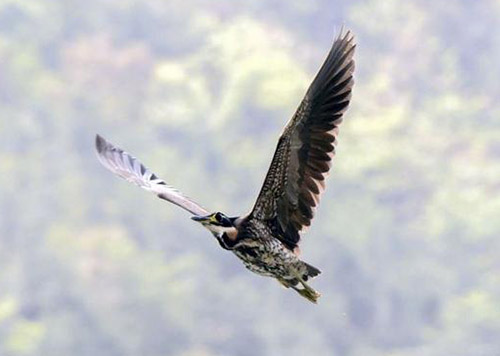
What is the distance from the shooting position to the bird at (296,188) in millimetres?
8023

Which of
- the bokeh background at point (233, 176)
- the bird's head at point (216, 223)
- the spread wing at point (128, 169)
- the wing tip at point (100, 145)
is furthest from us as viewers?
the bokeh background at point (233, 176)

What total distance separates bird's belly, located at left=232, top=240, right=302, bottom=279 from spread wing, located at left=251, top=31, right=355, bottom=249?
0.14m

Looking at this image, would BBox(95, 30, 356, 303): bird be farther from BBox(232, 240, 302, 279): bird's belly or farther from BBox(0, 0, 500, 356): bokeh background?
BBox(0, 0, 500, 356): bokeh background

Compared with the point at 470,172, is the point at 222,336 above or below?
below

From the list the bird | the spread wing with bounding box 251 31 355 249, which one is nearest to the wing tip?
the bird

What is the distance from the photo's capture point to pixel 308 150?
26.8ft

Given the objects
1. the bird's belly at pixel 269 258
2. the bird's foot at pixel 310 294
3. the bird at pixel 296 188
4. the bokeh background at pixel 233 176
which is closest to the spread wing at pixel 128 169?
the bird at pixel 296 188

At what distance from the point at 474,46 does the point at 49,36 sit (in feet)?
47.8

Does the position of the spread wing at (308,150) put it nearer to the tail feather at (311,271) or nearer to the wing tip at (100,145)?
the tail feather at (311,271)

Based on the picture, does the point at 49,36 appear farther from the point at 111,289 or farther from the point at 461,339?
the point at 461,339

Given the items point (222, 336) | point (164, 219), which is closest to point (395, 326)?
point (222, 336)

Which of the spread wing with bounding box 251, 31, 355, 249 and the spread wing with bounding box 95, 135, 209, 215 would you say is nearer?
the spread wing with bounding box 251, 31, 355, 249

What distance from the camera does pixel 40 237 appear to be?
43.7m

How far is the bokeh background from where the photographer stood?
124 ft
